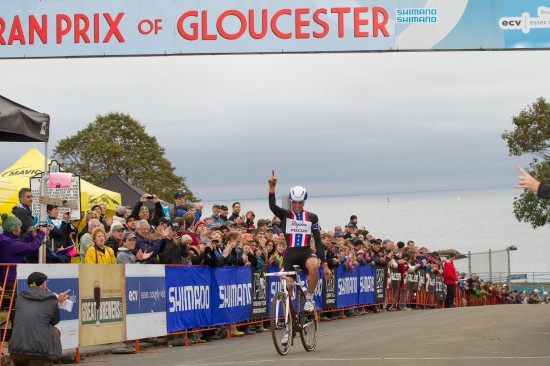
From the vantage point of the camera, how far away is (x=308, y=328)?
46.9 feet

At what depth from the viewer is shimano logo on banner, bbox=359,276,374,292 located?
1116 inches

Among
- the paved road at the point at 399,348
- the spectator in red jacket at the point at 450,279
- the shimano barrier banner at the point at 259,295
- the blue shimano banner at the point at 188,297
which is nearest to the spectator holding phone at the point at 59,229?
the blue shimano banner at the point at 188,297

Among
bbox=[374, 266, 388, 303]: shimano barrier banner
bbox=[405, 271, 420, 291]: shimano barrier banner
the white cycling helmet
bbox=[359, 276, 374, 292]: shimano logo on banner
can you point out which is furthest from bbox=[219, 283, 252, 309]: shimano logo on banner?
bbox=[405, 271, 420, 291]: shimano barrier banner

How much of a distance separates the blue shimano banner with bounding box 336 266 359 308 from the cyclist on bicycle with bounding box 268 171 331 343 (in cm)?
1181

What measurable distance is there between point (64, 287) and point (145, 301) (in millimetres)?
2470

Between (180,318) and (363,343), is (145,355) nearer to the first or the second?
(180,318)

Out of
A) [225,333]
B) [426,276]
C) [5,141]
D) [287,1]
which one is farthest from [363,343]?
[426,276]

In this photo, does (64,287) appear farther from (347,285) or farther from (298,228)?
(347,285)

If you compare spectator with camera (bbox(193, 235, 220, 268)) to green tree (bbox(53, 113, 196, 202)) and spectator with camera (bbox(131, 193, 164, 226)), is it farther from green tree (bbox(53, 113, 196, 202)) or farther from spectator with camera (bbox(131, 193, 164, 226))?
green tree (bbox(53, 113, 196, 202))

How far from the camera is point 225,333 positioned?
19.6 m

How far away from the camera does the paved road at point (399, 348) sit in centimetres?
1273

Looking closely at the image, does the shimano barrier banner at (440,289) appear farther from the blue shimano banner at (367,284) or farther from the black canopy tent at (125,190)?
the black canopy tent at (125,190)

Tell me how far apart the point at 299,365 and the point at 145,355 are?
4.01 meters

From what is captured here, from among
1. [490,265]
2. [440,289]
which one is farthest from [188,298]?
[490,265]
